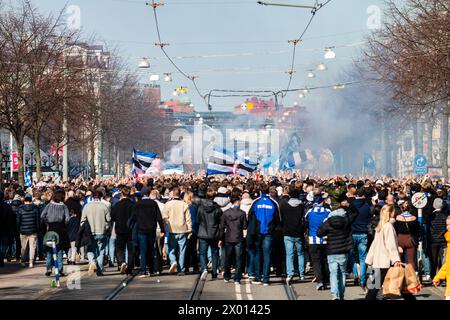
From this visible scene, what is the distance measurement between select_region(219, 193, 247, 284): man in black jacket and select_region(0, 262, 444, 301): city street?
407 mm

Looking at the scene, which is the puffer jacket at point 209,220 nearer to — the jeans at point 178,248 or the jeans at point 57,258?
the jeans at point 178,248

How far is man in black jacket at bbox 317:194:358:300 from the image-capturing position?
18.4m

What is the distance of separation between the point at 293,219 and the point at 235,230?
1.15 metres

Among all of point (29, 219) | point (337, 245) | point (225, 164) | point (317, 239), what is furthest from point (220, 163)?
point (337, 245)

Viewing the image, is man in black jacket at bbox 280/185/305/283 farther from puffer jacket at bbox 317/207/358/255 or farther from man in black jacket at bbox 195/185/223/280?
puffer jacket at bbox 317/207/358/255

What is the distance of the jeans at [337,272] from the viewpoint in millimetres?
18453

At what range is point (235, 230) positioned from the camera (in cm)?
2225

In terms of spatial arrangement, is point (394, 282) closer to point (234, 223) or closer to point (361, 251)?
point (361, 251)

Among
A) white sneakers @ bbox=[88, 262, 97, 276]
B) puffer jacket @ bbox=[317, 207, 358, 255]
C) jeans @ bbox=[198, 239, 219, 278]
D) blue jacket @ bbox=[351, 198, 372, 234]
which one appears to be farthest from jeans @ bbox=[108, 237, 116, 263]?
puffer jacket @ bbox=[317, 207, 358, 255]

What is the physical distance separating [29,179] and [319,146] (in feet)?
175

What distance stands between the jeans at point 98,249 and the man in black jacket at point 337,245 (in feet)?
20.3

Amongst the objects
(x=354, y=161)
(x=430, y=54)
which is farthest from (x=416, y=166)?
(x=354, y=161)

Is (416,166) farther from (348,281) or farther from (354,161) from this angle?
(354,161)

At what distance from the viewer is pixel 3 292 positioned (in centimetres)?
2100
